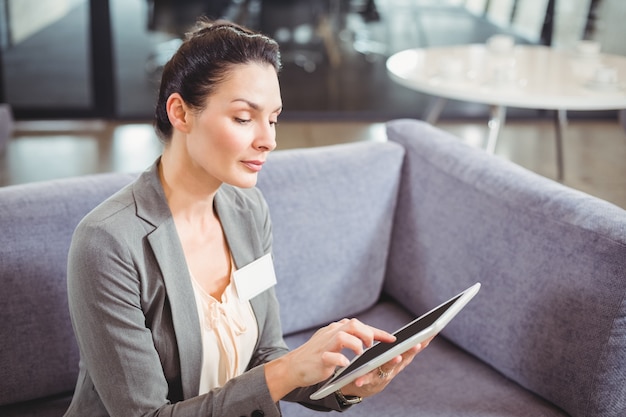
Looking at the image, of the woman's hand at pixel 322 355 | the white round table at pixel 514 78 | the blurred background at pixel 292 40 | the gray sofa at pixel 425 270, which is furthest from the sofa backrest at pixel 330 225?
the blurred background at pixel 292 40

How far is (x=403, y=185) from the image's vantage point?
7.93 ft

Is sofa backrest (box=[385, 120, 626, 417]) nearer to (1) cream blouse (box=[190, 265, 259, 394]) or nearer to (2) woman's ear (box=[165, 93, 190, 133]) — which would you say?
(1) cream blouse (box=[190, 265, 259, 394])

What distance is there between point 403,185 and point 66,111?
4.01 meters

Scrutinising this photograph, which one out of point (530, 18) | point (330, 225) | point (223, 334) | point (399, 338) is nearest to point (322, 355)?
point (399, 338)

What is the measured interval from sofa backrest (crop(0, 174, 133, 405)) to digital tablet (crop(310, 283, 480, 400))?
749 millimetres

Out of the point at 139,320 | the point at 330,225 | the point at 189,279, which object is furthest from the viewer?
the point at 330,225

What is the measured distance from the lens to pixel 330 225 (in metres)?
2.26

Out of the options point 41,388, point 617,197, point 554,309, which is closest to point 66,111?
point 617,197

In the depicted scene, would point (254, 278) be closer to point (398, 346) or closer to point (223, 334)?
point (223, 334)

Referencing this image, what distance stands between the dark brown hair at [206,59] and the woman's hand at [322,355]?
484mm

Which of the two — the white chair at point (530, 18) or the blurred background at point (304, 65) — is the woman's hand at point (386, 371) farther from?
the white chair at point (530, 18)

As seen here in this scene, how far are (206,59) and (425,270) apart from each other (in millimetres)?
1053

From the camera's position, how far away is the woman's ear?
1.53m

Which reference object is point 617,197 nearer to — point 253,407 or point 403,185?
point 403,185
